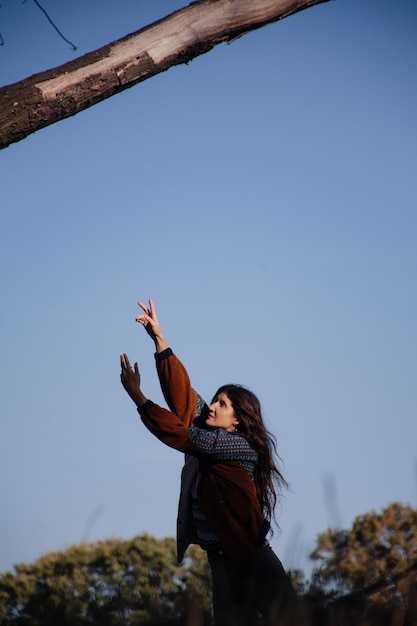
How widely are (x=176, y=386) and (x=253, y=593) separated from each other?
2334mm

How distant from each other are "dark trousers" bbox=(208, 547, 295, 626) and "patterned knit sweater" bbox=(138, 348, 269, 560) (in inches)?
2.9

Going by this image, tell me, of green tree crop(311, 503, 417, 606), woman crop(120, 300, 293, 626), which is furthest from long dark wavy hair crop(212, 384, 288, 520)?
green tree crop(311, 503, 417, 606)

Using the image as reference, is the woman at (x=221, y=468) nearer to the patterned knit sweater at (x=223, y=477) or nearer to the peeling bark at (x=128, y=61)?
the patterned knit sweater at (x=223, y=477)

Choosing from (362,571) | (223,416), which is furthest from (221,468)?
(362,571)

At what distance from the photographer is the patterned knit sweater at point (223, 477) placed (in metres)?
3.91

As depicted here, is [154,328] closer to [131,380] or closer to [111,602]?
[131,380]

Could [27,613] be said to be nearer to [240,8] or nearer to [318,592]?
[318,592]

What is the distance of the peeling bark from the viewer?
10.4 feet

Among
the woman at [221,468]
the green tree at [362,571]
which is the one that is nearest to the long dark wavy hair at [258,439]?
the woman at [221,468]

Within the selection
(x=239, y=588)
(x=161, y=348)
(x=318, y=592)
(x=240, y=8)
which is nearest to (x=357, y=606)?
(x=318, y=592)

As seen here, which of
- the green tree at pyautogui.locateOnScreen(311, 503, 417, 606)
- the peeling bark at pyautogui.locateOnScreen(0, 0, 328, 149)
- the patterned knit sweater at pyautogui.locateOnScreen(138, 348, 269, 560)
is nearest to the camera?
the green tree at pyautogui.locateOnScreen(311, 503, 417, 606)

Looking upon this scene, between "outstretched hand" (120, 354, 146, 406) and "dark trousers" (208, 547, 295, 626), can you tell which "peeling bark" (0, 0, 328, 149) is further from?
"dark trousers" (208, 547, 295, 626)

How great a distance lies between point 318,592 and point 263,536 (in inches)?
77.5

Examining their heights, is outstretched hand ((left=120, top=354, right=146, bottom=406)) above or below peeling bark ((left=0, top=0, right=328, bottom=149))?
below
